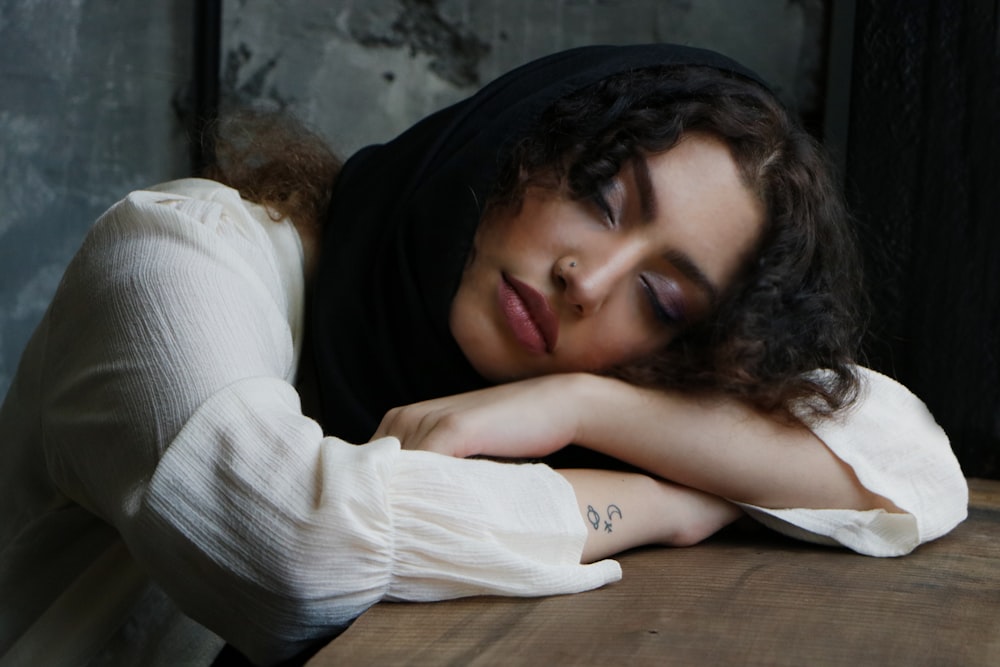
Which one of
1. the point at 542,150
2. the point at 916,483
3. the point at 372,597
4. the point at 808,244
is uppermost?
the point at 542,150

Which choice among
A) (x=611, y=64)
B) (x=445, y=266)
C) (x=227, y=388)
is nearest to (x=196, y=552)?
(x=227, y=388)

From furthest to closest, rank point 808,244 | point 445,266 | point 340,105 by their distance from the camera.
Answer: point 340,105
point 808,244
point 445,266

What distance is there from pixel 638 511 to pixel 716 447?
13cm

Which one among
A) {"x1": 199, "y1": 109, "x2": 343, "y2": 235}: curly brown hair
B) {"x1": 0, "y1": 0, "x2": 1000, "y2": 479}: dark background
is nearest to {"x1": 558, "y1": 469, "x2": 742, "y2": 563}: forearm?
{"x1": 199, "y1": 109, "x2": 343, "y2": 235}: curly brown hair

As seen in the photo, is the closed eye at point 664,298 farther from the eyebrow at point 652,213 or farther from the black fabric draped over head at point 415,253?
the black fabric draped over head at point 415,253

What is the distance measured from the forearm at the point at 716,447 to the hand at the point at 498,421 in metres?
0.03

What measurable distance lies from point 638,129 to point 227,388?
26.0 inches

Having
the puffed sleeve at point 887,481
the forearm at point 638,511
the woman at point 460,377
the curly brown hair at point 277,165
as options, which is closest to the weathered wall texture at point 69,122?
the curly brown hair at point 277,165

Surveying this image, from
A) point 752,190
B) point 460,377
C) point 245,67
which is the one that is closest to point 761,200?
point 752,190

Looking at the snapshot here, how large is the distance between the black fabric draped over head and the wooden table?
0.38m

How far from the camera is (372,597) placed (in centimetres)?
98

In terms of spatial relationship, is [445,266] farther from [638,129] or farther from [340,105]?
[340,105]

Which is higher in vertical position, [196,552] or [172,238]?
[172,238]

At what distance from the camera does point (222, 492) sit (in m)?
0.96
